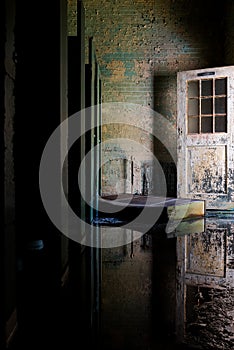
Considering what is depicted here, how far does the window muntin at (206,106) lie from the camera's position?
6.09m

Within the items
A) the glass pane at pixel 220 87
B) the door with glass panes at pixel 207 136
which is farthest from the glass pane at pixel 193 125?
the glass pane at pixel 220 87

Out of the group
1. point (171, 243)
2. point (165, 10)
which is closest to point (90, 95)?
point (171, 243)

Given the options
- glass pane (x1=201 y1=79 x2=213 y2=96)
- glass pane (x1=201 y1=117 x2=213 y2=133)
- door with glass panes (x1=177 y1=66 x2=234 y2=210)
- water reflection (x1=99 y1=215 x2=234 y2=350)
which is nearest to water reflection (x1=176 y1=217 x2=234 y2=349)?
water reflection (x1=99 y1=215 x2=234 y2=350)

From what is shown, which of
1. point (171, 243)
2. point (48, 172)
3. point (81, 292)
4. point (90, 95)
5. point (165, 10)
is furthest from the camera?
point (165, 10)

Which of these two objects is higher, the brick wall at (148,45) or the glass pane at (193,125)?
the brick wall at (148,45)

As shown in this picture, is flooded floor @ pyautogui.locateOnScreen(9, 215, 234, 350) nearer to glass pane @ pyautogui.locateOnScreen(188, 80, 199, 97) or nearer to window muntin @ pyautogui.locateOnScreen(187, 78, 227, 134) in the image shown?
window muntin @ pyautogui.locateOnScreen(187, 78, 227, 134)

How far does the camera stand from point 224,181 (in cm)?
600

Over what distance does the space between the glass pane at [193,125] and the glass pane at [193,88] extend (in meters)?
0.38

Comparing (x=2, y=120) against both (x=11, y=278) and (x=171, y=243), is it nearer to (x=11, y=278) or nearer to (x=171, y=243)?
(x=11, y=278)

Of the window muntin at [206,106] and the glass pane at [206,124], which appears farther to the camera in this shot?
the glass pane at [206,124]

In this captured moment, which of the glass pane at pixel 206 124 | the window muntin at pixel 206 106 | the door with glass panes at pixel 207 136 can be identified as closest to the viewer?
the door with glass panes at pixel 207 136

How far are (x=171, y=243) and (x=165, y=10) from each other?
481 cm

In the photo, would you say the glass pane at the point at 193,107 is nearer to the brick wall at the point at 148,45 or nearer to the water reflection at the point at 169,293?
the brick wall at the point at 148,45

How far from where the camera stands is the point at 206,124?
6273mm
